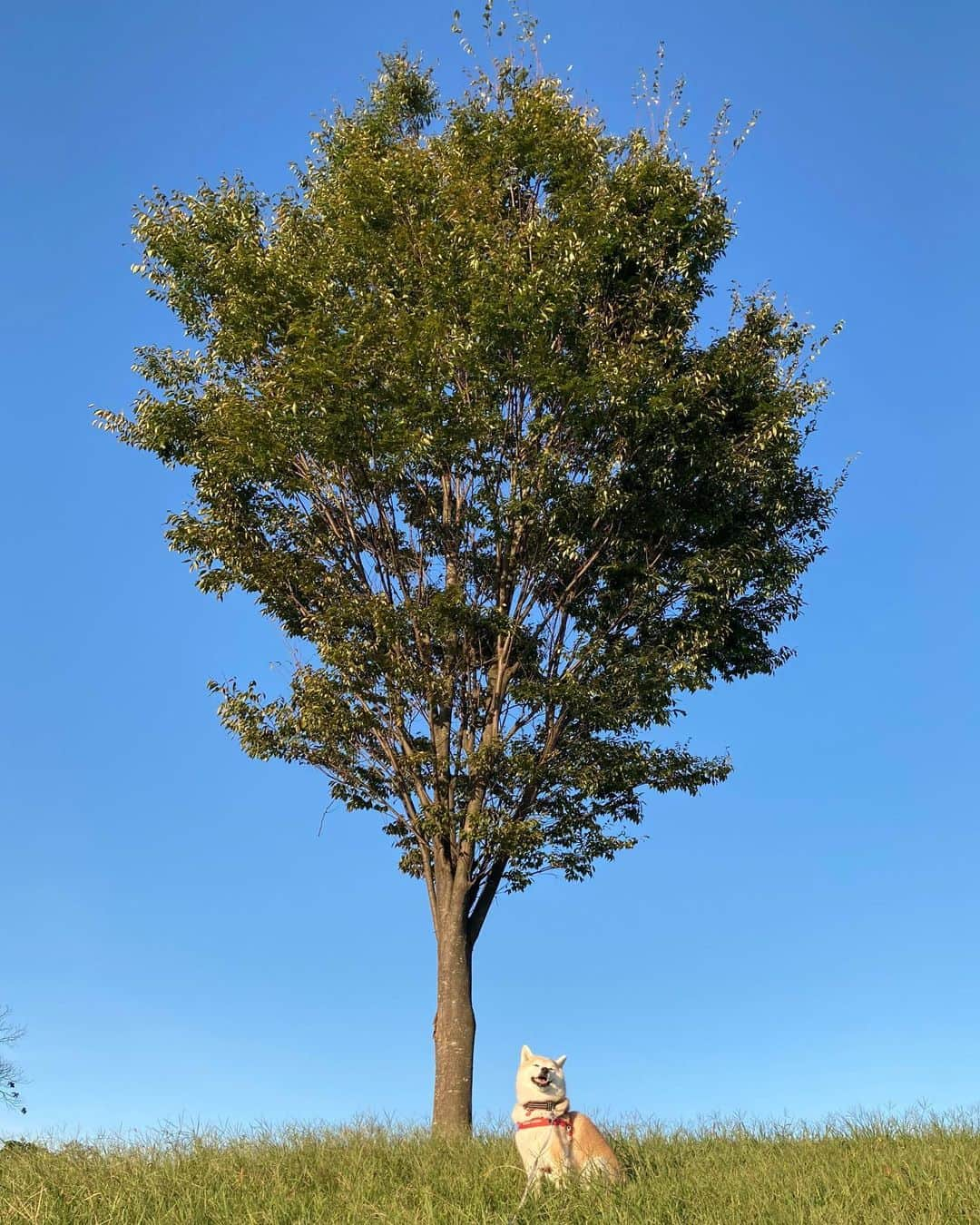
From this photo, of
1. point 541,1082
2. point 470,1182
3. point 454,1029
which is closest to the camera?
point 541,1082

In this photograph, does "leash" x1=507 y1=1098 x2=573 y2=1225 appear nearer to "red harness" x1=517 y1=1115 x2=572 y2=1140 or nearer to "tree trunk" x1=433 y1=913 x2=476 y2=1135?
"red harness" x1=517 y1=1115 x2=572 y2=1140

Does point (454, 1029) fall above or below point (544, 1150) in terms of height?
above

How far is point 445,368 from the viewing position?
1961 cm

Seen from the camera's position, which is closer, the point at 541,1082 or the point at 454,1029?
the point at 541,1082

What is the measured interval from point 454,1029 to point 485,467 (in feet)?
32.3

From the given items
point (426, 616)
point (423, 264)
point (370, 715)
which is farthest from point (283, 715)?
point (423, 264)

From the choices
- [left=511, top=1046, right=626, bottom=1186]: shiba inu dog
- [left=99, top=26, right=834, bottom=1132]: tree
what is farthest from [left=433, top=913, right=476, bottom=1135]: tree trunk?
[left=511, top=1046, right=626, bottom=1186]: shiba inu dog

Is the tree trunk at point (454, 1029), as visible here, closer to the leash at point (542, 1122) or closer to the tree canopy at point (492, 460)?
the tree canopy at point (492, 460)

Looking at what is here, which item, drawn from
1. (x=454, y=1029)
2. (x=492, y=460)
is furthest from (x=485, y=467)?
(x=454, y=1029)

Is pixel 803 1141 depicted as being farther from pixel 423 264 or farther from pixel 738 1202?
pixel 423 264

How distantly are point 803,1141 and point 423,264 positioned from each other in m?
15.8

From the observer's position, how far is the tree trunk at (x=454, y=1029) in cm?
1878

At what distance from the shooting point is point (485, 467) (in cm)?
2062

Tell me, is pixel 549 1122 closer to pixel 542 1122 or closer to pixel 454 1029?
pixel 542 1122
